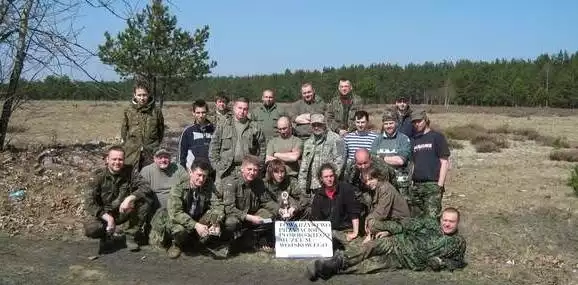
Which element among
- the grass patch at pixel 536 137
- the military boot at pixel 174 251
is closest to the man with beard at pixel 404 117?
the military boot at pixel 174 251

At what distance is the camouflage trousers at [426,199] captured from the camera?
23.8 ft

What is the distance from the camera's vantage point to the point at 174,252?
667cm

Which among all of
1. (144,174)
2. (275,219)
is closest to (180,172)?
(144,174)

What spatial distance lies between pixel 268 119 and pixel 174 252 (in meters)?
2.35

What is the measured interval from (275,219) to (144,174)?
1798 mm

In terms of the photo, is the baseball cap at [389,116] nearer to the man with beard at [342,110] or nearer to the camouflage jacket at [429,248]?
the man with beard at [342,110]

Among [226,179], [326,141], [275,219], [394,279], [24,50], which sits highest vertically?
[24,50]

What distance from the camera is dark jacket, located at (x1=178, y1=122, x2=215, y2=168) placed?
25.7 feet

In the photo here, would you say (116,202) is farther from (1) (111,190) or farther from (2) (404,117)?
(2) (404,117)

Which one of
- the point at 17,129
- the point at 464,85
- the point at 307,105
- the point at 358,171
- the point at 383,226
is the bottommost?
the point at 383,226

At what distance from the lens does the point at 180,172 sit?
24.1 ft

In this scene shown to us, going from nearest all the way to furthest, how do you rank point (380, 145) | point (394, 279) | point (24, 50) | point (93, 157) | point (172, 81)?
point (394, 279), point (380, 145), point (24, 50), point (93, 157), point (172, 81)

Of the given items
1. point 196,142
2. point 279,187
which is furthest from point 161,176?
point 279,187

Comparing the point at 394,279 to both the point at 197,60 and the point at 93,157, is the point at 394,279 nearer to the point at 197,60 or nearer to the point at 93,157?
the point at 93,157
